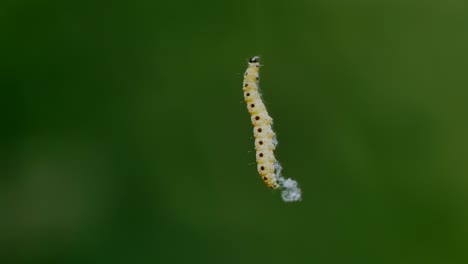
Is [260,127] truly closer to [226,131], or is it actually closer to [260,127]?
[260,127]

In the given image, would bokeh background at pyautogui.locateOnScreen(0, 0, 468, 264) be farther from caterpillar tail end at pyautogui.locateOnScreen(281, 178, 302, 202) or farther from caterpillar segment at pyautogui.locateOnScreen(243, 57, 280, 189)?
caterpillar segment at pyautogui.locateOnScreen(243, 57, 280, 189)

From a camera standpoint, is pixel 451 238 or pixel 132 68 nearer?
pixel 451 238

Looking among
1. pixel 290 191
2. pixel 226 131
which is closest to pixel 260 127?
pixel 290 191

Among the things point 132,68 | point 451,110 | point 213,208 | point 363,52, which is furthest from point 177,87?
point 451,110

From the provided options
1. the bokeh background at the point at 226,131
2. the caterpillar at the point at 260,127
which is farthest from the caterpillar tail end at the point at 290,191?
the caterpillar at the point at 260,127

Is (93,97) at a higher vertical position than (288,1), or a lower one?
lower

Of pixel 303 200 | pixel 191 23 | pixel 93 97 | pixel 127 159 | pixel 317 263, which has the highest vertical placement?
pixel 191 23

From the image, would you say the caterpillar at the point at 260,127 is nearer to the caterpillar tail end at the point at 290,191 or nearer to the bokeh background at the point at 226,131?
the caterpillar tail end at the point at 290,191

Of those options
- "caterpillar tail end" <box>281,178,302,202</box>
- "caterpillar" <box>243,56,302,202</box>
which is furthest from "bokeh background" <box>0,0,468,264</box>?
"caterpillar" <box>243,56,302,202</box>

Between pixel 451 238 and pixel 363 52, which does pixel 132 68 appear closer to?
pixel 363 52
